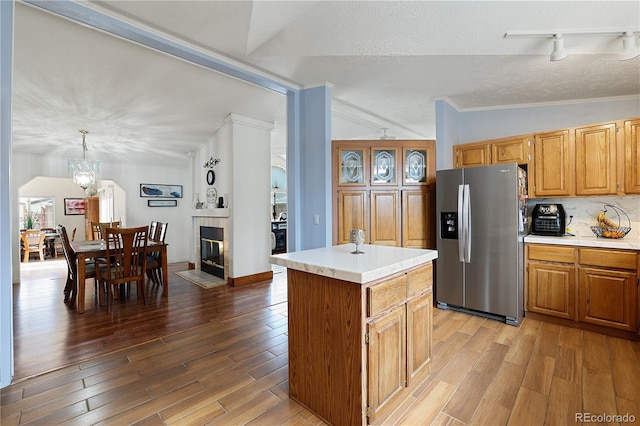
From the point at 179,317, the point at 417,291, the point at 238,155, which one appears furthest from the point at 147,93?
the point at 417,291

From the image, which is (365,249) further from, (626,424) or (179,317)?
(179,317)

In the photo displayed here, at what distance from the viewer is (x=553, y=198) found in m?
3.39

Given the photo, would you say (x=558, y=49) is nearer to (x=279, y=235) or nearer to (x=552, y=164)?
(x=552, y=164)

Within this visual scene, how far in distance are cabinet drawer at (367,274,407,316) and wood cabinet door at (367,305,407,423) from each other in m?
0.05

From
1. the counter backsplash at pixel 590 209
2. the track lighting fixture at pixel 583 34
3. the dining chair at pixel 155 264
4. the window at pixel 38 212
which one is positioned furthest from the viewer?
the window at pixel 38 212

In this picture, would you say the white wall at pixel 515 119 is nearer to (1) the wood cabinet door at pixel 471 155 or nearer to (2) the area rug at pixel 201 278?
(1) the wood cabinet door at pixel 471 155

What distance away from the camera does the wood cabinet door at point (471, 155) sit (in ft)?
11.8

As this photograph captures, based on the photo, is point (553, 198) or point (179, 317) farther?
point (553, 198)

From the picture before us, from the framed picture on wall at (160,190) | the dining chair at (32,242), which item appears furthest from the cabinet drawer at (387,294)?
the dining chair at (32,242)

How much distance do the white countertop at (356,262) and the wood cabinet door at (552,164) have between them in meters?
2.20

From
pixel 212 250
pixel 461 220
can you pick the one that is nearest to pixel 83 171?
pixel 212 250

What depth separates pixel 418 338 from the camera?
6.18ft

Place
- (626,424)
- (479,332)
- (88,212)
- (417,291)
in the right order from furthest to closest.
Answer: (88,212) < (479,332) < (417,291) < (626,424)

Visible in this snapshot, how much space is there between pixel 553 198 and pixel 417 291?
107 inches
